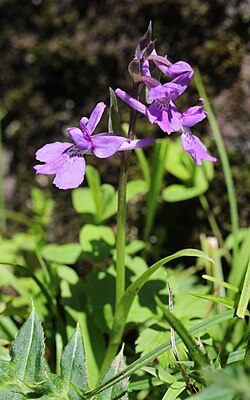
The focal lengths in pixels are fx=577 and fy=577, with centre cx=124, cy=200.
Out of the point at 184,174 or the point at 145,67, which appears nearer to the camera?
the point at 145,67

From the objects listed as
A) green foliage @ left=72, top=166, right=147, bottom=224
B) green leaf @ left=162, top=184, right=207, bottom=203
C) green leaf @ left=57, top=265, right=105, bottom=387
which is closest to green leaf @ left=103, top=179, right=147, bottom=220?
green foliage @ left=72, top=166, right=147, bottom=224

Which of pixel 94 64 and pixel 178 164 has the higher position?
pixel 94 64

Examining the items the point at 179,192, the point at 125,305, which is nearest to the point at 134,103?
the point at 125,305

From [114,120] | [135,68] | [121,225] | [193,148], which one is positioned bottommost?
[121,225]

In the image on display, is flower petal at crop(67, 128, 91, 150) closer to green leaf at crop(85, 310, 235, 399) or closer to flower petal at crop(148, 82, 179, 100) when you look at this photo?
flower petal at crop(148, 82, 179, 100)

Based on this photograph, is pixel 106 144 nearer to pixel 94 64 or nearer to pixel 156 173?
pixel 156 173

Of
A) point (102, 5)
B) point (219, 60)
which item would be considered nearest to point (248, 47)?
point (219, 60)
